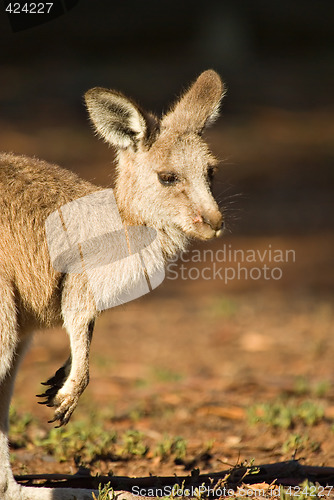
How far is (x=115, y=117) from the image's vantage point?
3619 mm

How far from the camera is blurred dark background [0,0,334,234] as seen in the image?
1298 cm

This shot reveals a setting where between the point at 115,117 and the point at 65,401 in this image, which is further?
the point at 115,117

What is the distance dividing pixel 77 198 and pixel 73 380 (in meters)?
0.87

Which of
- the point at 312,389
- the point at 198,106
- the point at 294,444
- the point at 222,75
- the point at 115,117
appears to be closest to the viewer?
the point at 115,117

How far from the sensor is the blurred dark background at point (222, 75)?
42.6 feet

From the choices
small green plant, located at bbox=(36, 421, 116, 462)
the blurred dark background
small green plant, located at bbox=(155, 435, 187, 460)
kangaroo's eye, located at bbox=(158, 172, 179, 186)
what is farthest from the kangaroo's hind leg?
the blurred dark background

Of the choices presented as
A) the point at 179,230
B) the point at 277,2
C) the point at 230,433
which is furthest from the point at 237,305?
the point at 277,2

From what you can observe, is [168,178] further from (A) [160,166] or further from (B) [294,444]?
(B) [294,444]

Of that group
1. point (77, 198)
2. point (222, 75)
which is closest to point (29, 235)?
point (77, 198)

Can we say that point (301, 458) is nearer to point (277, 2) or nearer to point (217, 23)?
point (217, 23)

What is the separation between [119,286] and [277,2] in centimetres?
1855

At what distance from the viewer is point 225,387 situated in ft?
18.7

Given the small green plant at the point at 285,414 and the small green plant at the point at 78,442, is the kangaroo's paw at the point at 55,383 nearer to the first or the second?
the small green plant at the point at 78,442

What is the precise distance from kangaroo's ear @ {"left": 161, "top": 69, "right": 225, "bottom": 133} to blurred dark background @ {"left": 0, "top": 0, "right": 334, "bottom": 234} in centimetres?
681
